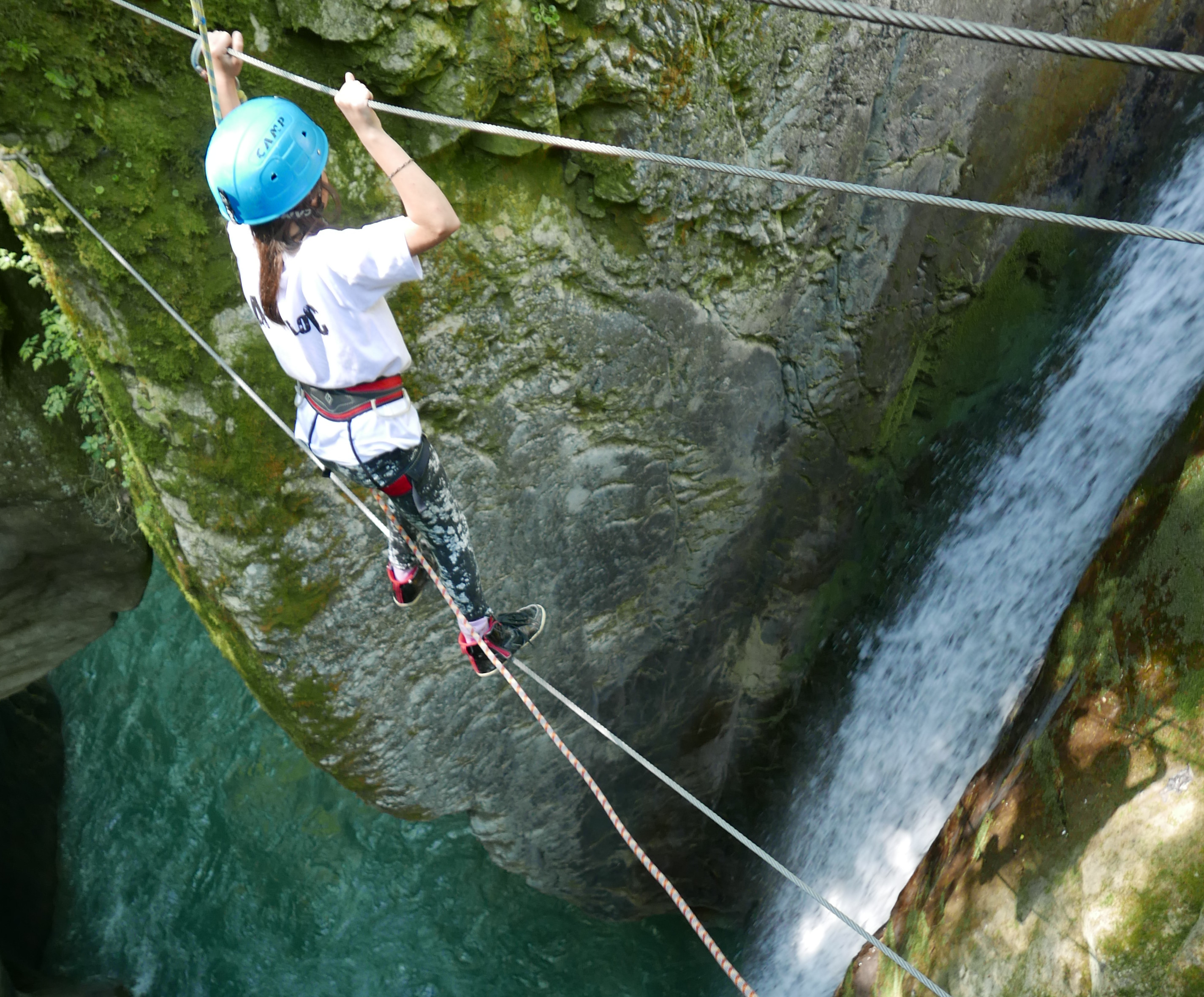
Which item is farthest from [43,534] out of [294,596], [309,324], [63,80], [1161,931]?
[1161,931]

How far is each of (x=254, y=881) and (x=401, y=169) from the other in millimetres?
5818

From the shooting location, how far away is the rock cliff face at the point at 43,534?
3637 millimetres

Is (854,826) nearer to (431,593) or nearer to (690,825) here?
(690,825)

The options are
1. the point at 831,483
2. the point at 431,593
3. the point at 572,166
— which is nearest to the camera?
the point at 572,166

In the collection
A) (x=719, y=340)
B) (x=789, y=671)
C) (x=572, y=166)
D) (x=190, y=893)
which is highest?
(x=572, y=166)

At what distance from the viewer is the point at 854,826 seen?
494 centimetres

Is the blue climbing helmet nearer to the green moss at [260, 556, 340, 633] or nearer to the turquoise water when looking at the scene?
the green moss at [260, 556, 340, 633]

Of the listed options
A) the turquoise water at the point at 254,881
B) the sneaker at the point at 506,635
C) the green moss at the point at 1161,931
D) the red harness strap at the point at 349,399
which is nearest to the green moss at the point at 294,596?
the sneaker at the point at 506,635

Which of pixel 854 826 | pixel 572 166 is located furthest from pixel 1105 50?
pixel 854 826

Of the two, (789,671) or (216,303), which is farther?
(789,671)

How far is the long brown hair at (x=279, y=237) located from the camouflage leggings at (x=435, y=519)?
540 millimetres

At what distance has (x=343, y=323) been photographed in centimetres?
206

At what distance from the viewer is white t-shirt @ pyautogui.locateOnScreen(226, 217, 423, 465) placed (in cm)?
189

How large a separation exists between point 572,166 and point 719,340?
1.06m
